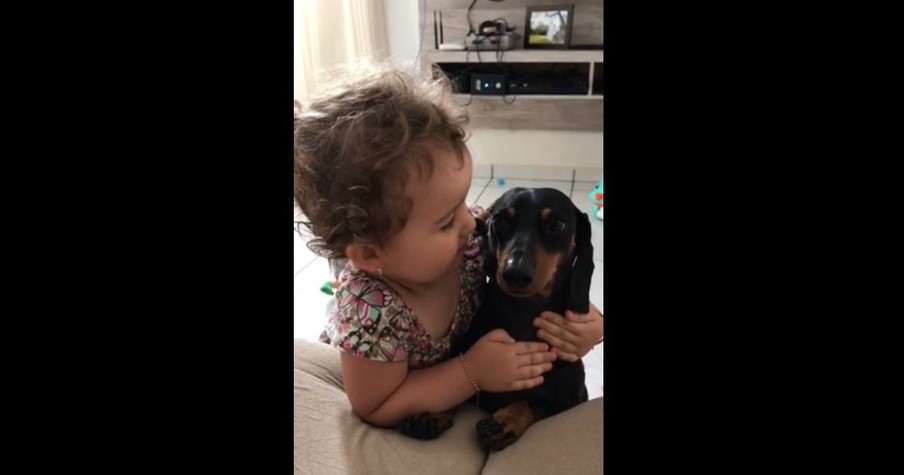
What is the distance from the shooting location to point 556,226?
87 centimetres

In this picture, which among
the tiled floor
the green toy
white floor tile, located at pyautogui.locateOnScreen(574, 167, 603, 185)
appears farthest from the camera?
white floor tile, located at pyautogui.locateOnScreen(574, 167, 603, 185)

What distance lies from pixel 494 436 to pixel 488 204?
6.14ft

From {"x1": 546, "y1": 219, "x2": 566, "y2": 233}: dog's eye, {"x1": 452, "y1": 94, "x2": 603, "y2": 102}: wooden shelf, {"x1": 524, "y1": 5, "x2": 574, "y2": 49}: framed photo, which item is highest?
{"x1": 524, "y1": 5, "x2": 574, "y2": 49}: framed photo

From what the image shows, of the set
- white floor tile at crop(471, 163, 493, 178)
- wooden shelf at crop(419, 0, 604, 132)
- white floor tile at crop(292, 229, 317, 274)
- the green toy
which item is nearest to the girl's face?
the green toy

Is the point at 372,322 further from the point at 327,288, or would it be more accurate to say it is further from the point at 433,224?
the point at 327,288

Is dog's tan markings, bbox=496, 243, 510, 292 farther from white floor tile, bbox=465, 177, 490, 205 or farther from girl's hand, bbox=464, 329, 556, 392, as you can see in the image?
white floor tile, bbox=465, 177, 490, 205

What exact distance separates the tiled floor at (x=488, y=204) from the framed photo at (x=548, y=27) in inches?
27.1

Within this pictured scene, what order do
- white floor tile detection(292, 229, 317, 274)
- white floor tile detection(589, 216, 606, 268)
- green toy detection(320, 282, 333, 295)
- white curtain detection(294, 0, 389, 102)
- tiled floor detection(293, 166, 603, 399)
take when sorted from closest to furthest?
tiled floor detection(293, 166, 603, 399)
green toy detection(320, 282, 333, 295)
white floor tile detection(589, 216, 606, 268)
white floor tile detection(292, 229, 317, 274)
white curtain detection(294, 0, 389, 102)

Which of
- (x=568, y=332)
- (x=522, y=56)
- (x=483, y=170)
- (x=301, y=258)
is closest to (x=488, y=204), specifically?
(x=301, y=258)

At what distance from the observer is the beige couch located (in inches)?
31.9
